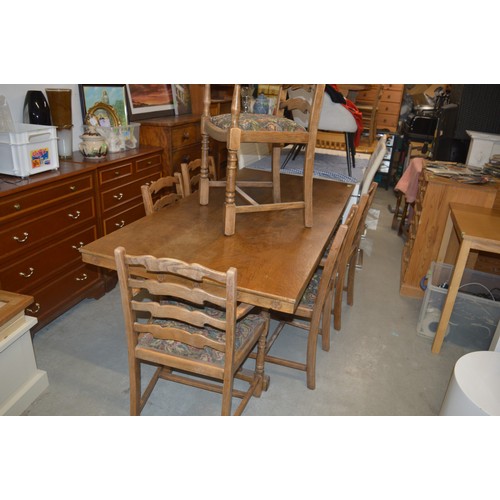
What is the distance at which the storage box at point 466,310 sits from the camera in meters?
2.52

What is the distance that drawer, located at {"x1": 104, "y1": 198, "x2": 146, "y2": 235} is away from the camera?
275 cm

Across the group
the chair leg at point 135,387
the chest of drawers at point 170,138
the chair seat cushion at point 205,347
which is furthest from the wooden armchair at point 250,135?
the chest of drawers at point 170,138

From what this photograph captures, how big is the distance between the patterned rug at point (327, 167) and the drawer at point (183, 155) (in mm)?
516

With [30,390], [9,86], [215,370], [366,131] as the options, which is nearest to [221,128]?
[215,370]

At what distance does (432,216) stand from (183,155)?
2005 mm

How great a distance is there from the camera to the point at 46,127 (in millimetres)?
2334

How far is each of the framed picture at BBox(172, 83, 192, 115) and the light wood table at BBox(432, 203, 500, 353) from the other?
2.48 metres

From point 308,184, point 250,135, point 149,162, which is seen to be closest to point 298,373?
point 308,184

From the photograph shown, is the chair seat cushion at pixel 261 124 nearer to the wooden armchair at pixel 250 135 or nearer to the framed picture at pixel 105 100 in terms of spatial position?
the wooden armchair at pixel 250 135

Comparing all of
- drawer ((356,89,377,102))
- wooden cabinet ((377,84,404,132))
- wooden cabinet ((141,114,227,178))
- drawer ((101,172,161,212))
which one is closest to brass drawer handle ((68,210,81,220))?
drawer ((101,172,161,212))

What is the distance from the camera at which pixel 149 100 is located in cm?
345

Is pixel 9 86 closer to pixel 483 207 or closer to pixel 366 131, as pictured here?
pixel 483 207

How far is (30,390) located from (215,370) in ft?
3.33

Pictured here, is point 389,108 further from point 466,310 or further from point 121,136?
point 121,136
